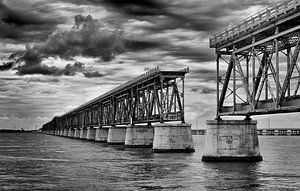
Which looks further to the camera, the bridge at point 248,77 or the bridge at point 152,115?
the bridge at point 152,115

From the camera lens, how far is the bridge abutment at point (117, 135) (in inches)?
5094

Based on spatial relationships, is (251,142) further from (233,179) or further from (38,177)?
(38,177)

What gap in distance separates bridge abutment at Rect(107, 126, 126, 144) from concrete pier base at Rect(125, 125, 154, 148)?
945 inches

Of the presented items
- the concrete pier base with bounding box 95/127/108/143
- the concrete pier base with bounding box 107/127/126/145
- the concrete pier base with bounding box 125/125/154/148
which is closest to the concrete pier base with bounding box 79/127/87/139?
the concrete pier base with bounding box 95/127/108/143

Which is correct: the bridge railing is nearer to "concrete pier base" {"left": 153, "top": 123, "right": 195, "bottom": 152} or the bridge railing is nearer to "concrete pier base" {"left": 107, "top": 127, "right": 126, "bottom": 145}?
"concrete pier base" {"left": 153, "top": 123, "right": 195, "bottom": 152}

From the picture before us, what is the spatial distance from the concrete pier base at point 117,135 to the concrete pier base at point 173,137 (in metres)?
49.5

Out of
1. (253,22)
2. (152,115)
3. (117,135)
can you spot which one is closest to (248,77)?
(253,22)

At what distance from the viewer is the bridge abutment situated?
129375 mm

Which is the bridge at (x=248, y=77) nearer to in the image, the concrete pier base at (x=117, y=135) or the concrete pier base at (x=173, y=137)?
the concrete pier base at (x=173, y=137)

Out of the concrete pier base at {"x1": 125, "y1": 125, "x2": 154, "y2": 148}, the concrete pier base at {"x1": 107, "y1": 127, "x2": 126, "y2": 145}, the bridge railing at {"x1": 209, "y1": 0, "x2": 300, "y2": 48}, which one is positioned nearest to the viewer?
the bridge railing at {"x1": 209, "y1": 0, "x2": 300, "y2": 48}

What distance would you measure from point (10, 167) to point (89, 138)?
116986mm

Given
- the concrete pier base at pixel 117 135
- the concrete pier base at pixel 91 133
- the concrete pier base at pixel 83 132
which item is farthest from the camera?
the concrete pier base at pixel 83 132

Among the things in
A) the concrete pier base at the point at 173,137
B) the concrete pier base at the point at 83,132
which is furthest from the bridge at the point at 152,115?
the concrete pier base at the point at 83,132

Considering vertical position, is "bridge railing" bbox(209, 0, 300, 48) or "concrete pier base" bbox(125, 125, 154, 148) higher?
"bridge railing" bbox(209, 0, 300, 48)
